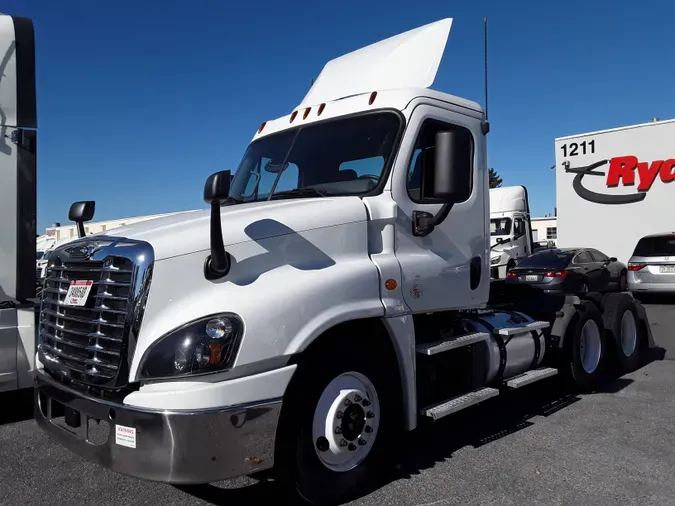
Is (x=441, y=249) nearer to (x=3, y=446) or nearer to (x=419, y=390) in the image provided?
(x=419, y=390)

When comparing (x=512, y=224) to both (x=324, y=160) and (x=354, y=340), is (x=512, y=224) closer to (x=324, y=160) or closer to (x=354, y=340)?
(x=324, y=160)

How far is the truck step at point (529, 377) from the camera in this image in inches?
204

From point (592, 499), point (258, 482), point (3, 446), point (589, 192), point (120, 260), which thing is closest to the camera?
point (120, 260)

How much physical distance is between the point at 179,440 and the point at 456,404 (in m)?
2.17

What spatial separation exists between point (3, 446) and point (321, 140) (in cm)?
367

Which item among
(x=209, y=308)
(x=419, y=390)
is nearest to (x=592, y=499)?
(x=419, y=390)

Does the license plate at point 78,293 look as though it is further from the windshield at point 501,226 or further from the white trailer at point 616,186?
the windshield at point 501,226

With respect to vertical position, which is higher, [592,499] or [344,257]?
[344,257]

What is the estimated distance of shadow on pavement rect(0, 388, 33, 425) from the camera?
5914 millimetres

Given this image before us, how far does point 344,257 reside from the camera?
152 inches

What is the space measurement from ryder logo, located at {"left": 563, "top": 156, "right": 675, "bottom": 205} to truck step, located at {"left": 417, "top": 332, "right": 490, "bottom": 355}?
41.3 feet

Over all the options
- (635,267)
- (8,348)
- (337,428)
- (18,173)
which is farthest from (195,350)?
(635,267)

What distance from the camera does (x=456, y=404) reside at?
4387 millimetres

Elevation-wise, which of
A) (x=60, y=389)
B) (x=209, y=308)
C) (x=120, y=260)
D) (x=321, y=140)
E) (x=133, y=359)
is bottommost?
(x=60, y=389)
